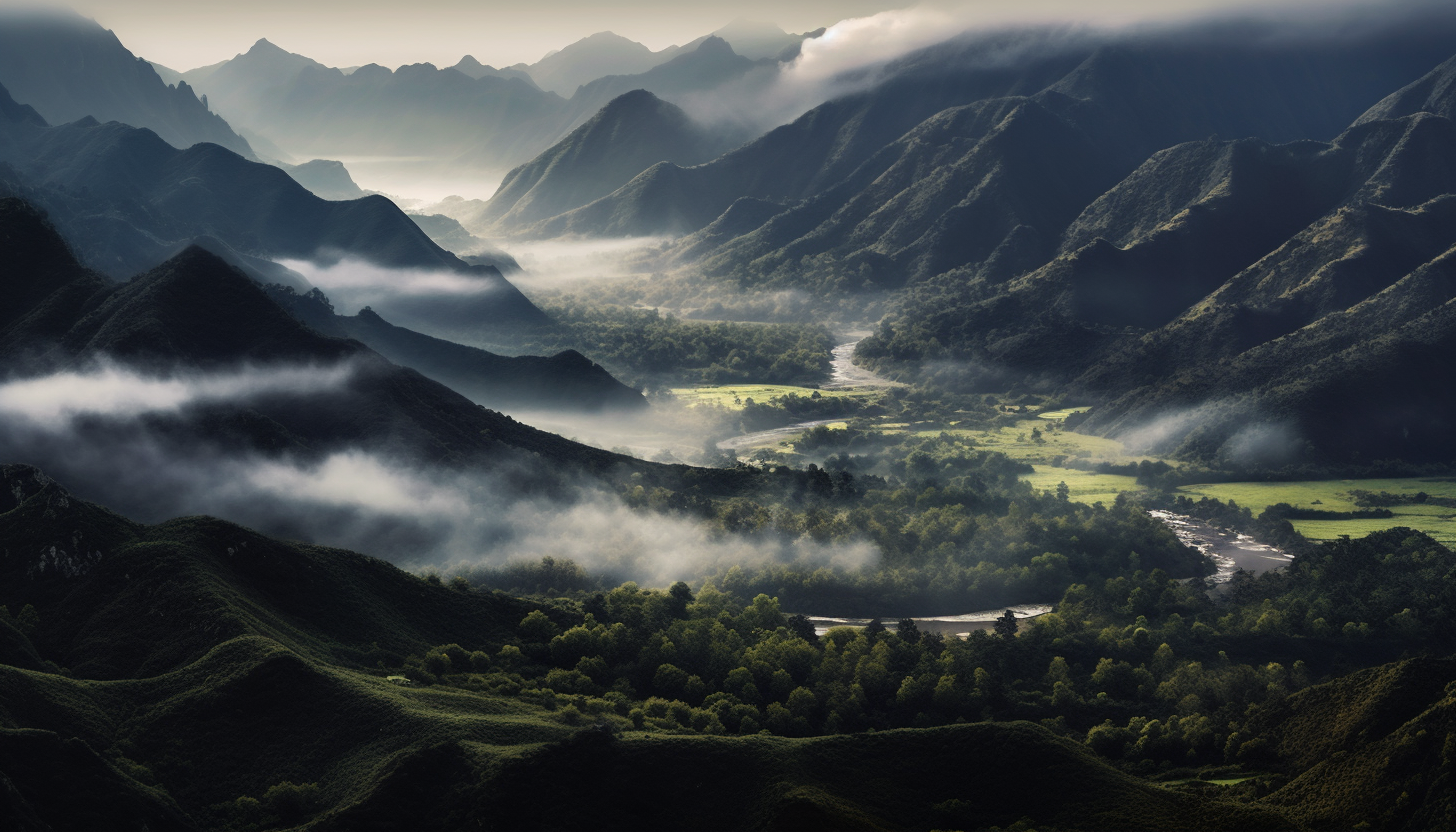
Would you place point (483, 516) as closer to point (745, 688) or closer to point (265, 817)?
point (745, 688)

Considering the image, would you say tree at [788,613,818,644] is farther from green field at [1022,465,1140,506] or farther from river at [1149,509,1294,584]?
green field at [1022,465,1140,506]

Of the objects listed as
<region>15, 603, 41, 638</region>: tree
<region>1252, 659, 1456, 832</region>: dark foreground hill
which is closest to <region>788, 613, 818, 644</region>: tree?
<region>1252, 659, 1456, 832</region>: dark foreground hill

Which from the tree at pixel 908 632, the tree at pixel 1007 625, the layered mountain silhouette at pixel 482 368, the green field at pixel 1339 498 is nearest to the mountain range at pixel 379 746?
the tree at pixel 1007 625

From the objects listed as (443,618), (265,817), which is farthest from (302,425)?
(265,817)

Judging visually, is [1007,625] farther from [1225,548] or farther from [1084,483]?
[1084,483]

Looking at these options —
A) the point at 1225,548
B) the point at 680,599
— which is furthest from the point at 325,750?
the point at 1225,548

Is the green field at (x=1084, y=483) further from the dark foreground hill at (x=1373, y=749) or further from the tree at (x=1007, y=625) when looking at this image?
the dark foreground hill at (x=1373, y=749)
